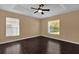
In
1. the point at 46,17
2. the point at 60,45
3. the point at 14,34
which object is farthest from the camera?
the point at 60,45

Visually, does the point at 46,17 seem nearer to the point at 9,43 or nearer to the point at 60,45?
the point at 60,45

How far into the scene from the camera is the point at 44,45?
2072 millimetres

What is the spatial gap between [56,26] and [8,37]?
2.73 ft

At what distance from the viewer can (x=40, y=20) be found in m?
1.70

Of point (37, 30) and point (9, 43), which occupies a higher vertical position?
point (37, 30)
